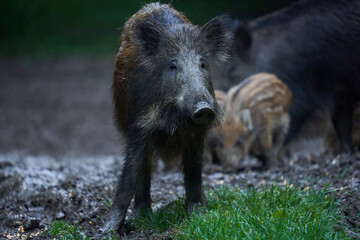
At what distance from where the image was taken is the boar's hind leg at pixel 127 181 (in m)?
3.67

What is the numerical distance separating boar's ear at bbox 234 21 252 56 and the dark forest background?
804cm

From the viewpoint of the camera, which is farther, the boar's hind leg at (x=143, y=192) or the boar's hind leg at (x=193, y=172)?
the boar's hind leg at (x=143, y=192)

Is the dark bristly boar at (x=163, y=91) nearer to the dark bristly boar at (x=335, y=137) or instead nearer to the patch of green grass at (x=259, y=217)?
the patch of green grass at (x=259, y=217)

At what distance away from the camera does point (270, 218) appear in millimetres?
3285

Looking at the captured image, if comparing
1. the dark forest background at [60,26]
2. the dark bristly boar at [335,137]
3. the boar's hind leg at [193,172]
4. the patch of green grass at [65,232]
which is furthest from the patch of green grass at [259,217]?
the dark forest background at [60,26]

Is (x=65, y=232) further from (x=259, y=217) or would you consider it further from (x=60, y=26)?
(x=60, y=26)

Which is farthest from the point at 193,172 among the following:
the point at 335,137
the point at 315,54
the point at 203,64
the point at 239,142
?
the point at 335,137

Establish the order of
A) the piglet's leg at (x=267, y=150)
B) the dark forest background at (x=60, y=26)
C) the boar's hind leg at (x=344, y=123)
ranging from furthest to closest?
the dark forest background at (x=60, y=26)
the boar's hind leg at (x=344, y=123)
the piglet's leg at (x=267, y=150)

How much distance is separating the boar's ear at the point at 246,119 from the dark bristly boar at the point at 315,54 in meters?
0.87

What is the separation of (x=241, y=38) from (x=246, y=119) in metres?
1.52

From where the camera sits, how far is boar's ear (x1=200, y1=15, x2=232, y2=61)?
385 cm

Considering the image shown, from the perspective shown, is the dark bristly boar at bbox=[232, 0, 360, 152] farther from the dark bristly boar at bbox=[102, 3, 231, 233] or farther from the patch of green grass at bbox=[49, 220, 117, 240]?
the patch of green grass at bbox=[49, 220, 117, 240]

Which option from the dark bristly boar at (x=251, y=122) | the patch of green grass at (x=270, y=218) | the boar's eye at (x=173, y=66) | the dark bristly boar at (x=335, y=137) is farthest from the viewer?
the dark bristly boar at (x=335, y=137)

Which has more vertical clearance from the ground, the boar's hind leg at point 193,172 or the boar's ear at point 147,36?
the boar's ear at point 147,36
